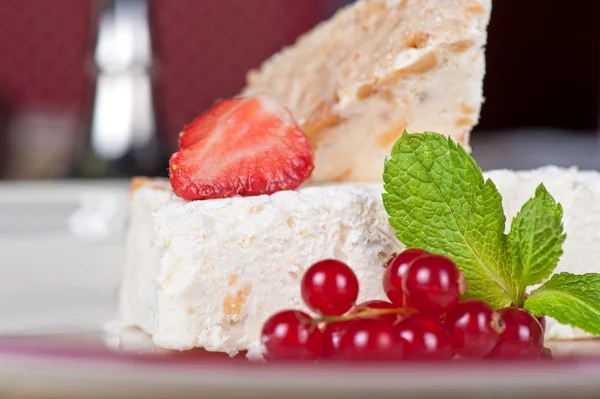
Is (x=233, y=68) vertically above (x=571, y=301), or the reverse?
(x=233, y=68)

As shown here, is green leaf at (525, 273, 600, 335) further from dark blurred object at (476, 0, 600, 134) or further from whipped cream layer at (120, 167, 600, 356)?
dark blurred object at (476, 0, 600, 134)

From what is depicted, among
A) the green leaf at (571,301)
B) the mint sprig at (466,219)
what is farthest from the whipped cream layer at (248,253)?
the green leaf at (571,301)

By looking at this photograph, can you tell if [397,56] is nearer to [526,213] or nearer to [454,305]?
[526,213]

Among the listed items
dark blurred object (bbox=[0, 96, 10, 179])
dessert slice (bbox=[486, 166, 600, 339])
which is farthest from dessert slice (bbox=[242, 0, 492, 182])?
dark blurred object (bbox=[0, 96, 10, 179])

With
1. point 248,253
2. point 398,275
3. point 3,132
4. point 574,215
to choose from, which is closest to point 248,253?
point 248,253

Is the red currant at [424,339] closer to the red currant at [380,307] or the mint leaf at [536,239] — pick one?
the red currant at [380,307]

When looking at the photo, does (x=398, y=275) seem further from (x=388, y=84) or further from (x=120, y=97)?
(x=120, y=97)
